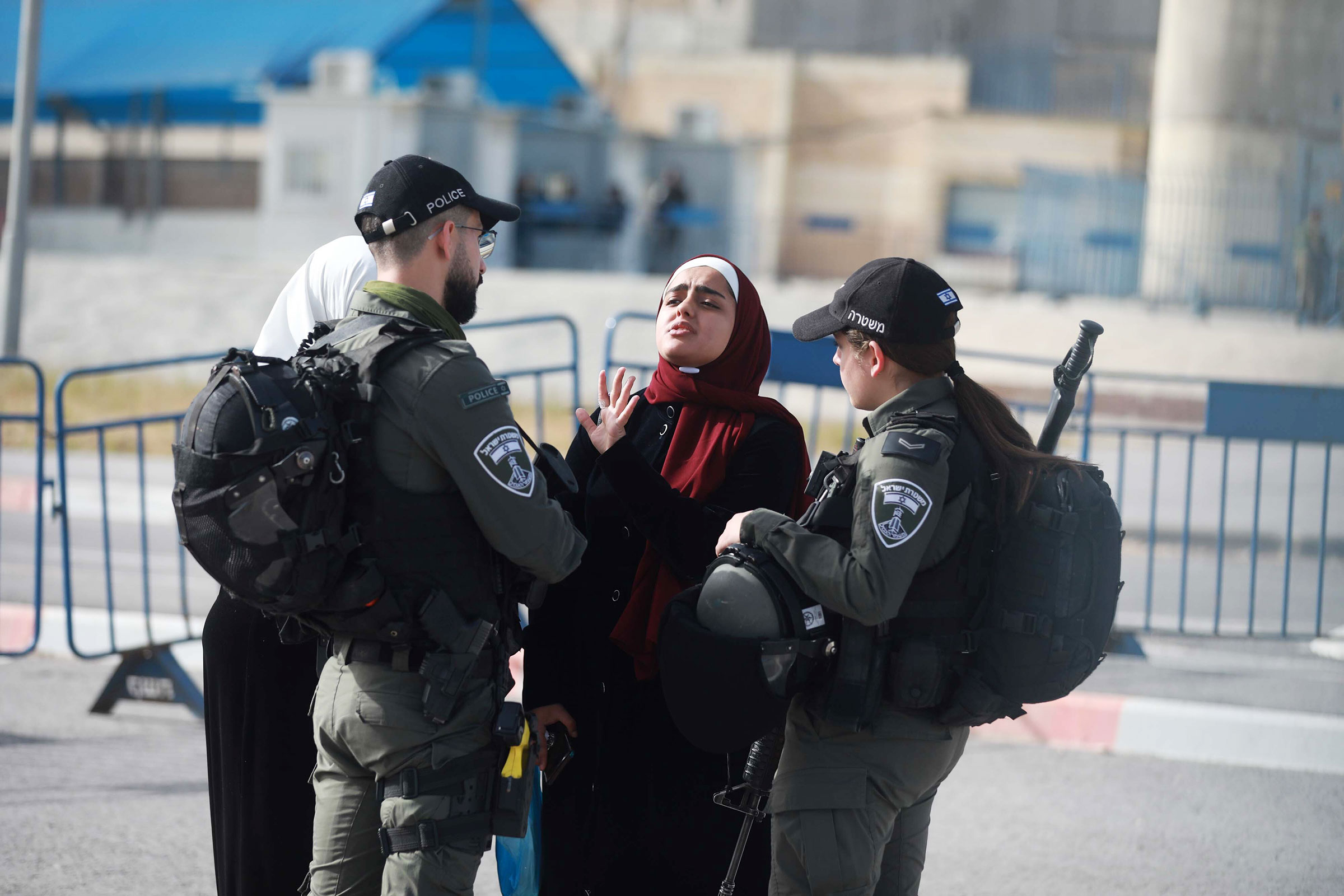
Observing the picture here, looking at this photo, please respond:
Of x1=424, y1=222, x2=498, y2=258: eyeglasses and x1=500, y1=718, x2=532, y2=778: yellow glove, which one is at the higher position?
x1=424, y1=222, x2=498, y2=258: eyeglasses

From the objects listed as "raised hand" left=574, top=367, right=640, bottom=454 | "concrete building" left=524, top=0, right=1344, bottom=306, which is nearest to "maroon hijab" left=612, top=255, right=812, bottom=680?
"raised hand" left=574, top=367, right=640, bottom=454

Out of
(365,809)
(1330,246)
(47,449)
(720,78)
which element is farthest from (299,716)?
(720,78)

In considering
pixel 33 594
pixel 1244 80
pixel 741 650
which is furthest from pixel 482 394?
pixel 1244 80

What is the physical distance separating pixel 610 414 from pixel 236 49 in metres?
26.9

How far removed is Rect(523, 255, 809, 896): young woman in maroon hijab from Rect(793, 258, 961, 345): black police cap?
21.0 inches

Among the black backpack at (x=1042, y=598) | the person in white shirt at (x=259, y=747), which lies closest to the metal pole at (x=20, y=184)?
the person in white shirt at (x=259, y=747)

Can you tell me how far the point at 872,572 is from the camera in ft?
8.37

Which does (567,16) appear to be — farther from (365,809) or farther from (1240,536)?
(365,809)

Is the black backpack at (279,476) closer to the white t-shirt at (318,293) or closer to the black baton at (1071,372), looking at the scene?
the white t-shirt at (318,293)

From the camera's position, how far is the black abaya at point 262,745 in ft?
10.6

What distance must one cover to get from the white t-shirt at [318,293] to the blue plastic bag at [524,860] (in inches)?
51.5

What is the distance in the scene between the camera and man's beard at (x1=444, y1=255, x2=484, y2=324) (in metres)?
2.85

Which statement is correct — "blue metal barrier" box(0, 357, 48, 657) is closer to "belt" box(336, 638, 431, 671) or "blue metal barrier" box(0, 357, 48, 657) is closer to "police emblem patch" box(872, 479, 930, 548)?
"belt" box(336, 638, 431, 671)

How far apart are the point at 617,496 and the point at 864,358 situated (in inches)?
28.4
